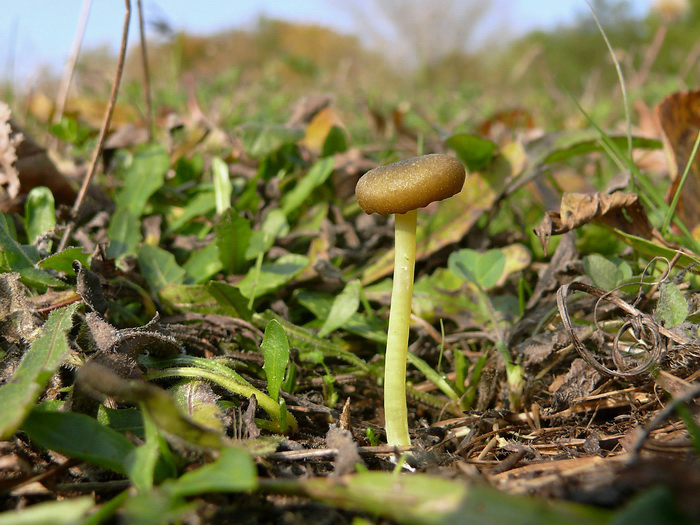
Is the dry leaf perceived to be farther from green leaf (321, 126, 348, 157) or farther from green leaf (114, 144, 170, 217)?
green leaf (321, 126, 348, 157)

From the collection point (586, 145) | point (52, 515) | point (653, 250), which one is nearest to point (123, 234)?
point (52, 515)

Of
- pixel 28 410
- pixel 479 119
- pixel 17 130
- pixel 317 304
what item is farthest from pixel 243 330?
pixel 479 119

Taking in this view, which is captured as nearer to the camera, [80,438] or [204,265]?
[80,438]

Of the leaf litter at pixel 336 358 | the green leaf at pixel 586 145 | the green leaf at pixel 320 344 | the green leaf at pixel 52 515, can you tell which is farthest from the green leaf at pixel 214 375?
the green leaf at pixel 586 145

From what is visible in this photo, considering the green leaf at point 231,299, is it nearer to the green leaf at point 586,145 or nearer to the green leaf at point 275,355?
the green leaf at point 275,355

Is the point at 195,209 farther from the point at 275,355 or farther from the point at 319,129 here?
the point at 275,355
